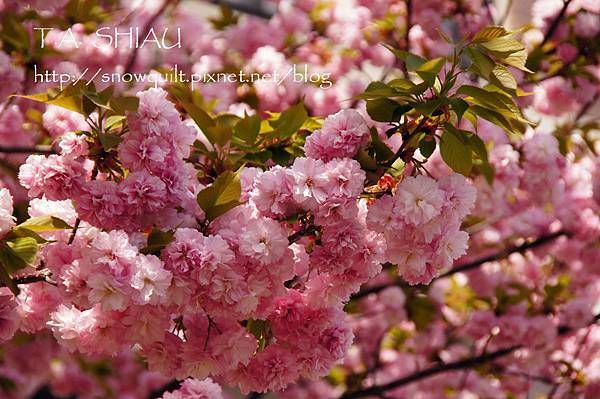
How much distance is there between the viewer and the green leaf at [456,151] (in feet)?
4.43

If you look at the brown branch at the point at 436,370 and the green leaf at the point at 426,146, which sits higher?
the green leaf at the point at 426,146

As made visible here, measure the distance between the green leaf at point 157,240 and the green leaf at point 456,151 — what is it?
44 centimetres

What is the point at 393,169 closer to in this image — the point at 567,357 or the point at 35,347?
the point at 567,357

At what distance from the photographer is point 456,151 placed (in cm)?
135

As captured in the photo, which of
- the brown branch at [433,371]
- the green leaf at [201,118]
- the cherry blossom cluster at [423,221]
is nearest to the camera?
the cherry blossom cluster at [423,221]

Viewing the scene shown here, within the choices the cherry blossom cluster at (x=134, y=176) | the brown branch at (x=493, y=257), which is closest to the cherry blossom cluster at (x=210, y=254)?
the cherry blossom cluster at (x=134, y=176)

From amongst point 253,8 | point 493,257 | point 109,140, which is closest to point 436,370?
point 493,257

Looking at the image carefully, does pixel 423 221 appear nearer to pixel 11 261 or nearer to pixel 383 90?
pixel 383 90

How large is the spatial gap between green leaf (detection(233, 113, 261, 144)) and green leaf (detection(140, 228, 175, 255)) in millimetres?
377

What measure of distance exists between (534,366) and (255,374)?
1.68m

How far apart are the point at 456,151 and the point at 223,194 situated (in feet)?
1.20

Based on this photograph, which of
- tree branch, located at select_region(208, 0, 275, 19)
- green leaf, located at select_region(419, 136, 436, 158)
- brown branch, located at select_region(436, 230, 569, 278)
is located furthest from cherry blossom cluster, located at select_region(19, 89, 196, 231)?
tree branch, located at select_region(208, 0, 275, 19)

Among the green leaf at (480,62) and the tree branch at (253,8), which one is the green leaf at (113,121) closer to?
the green leaf at (480,62)

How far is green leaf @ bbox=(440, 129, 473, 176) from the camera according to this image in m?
1.35
